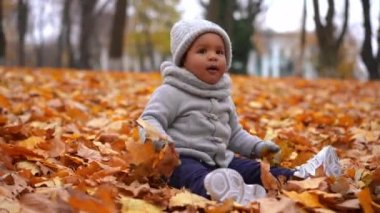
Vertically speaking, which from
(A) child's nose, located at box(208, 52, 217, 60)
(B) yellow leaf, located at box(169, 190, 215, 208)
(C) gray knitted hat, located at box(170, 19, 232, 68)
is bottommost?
(B) yellow leaf, located at box(169, 190, 215, 208)

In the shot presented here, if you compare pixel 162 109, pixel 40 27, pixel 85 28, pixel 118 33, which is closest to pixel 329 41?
pixel 118 33

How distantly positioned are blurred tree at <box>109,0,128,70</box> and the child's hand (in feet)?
36.1

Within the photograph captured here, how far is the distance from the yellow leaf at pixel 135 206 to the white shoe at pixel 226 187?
23 cm

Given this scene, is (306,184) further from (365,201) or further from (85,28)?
(85,28)

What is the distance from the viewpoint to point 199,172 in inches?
91.1

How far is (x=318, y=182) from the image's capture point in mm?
2111

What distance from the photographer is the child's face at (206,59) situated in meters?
2.61

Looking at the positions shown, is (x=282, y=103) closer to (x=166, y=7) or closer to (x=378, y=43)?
(x=378, y=43)

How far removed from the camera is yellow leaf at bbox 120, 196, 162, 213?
1.89 m

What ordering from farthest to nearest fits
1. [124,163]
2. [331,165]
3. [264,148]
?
[264,148]
[124,163]
[331,165]

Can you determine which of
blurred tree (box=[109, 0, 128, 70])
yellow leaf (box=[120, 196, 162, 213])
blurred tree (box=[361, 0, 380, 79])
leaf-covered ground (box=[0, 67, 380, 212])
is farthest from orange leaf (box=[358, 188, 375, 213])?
blurred tree (box=[109, 0, 128, 70])

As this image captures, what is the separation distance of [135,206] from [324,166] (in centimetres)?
93

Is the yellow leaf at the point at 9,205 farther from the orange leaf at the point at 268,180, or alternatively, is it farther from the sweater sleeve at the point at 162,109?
the orange leaf at the point at 268,180

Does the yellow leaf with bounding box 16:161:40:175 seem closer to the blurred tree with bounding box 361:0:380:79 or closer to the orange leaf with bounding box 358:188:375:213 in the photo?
the orange leaf with bounding box 358:188:375:213
